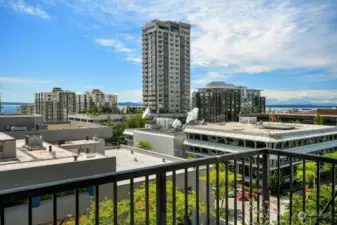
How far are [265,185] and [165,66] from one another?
59.1 metres

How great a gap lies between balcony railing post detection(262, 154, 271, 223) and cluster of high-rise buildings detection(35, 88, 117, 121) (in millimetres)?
71782

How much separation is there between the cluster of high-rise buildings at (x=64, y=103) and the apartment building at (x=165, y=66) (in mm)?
16852

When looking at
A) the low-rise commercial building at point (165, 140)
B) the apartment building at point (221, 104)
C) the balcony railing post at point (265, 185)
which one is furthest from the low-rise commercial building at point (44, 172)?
the apartment building at point (221, 104)

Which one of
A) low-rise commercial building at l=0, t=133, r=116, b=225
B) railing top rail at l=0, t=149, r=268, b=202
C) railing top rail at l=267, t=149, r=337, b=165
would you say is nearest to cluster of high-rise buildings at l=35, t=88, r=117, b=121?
low-rise commercial building at l=0, t=133, r=116, b=225

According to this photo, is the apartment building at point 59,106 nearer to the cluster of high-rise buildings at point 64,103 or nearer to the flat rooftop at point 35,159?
the cluster of high-rise buildings at point 64,103

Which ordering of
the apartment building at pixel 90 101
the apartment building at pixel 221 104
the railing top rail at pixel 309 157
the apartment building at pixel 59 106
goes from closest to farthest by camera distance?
the railing top rail at pixel 309 157, the apartment building at pixel 221 104, the apartment building at pixel 59 106, the apartment building at pixel 90 101

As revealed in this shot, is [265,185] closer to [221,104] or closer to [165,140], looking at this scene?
[165,140]

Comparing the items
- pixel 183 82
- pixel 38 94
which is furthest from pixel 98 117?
pixel 38 94

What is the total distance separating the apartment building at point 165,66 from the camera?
2366 inches

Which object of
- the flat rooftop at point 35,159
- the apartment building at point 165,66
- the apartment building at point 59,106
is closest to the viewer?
the flat rooftop at point 35,159

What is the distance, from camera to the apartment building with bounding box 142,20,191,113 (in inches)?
2366

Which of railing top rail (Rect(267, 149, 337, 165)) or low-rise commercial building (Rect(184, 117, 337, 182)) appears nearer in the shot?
railing top rail (Rect(267, 149, 337, 165))

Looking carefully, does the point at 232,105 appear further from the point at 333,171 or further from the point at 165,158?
the point at 333,171

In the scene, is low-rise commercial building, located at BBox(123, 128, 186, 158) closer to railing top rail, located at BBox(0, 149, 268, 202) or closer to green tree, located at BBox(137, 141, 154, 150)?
green tree, located at BBox(137, 141, 154, 150)
